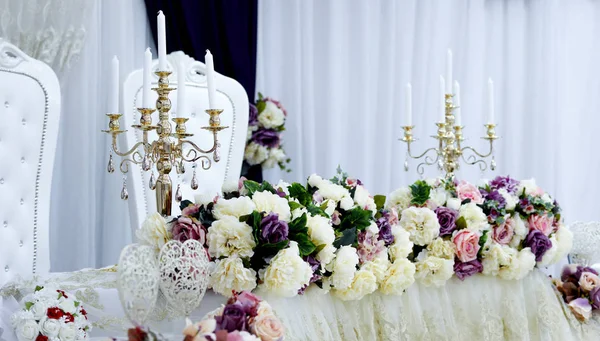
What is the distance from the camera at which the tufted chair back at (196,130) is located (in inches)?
142

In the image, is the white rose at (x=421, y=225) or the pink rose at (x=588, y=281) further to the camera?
the pink rose at (x=588, y=281)

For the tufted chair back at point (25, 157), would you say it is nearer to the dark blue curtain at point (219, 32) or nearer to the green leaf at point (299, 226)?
the green leaf at point (299, 226)

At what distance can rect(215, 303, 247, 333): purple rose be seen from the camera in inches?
57.9

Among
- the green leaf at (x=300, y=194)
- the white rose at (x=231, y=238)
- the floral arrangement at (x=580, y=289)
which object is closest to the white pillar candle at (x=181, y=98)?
the green leaf at (x=300, y=194)

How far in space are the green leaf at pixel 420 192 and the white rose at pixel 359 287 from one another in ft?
1.33

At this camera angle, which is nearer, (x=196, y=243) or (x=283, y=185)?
(x=196, y=243)

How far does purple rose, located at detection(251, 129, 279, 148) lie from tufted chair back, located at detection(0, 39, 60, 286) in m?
1.82

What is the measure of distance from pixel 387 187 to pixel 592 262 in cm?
320

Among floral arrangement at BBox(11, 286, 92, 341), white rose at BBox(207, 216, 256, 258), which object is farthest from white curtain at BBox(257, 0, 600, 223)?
white rose at BBox(207, 216, 256, 258)

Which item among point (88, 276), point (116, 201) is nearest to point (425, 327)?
point (88, 276)

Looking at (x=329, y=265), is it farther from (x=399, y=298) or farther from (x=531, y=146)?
(x=531, y=146)

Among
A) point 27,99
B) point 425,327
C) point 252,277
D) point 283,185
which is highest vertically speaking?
point 27,99

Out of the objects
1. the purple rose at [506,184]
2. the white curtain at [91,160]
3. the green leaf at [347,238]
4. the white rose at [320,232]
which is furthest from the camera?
the white curtain at [91,160]

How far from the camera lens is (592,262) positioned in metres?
2.86
